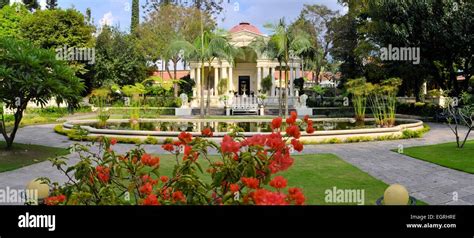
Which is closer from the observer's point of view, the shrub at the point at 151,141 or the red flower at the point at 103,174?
the red flower at the point at 103,174

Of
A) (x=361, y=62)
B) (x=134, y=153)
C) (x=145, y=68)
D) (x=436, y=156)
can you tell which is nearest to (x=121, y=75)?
(x=145, y=68)

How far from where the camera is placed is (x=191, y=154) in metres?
3.56

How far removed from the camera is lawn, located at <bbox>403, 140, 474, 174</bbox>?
945cm

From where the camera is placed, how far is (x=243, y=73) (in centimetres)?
3909

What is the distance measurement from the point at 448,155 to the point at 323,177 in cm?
460

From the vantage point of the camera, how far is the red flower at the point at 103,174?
11.8 feet

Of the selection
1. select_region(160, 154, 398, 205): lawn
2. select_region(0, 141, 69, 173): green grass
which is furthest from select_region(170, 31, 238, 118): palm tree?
select_region(160, 154, 398, 205): lawn

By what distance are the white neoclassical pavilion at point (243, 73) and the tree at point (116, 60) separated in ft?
18.0

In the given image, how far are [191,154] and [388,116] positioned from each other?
1710 cm

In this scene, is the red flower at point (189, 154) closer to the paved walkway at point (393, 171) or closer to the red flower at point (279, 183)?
the red flower at point (279, 183)

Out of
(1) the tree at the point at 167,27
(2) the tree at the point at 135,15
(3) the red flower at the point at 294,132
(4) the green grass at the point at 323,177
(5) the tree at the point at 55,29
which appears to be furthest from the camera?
(2) the tree at the point at 135,15

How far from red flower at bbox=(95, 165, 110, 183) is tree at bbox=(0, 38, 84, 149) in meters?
7.89

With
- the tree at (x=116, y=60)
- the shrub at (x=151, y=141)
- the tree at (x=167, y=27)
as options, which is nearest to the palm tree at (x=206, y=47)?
the shrub at (x=151, y=141)
